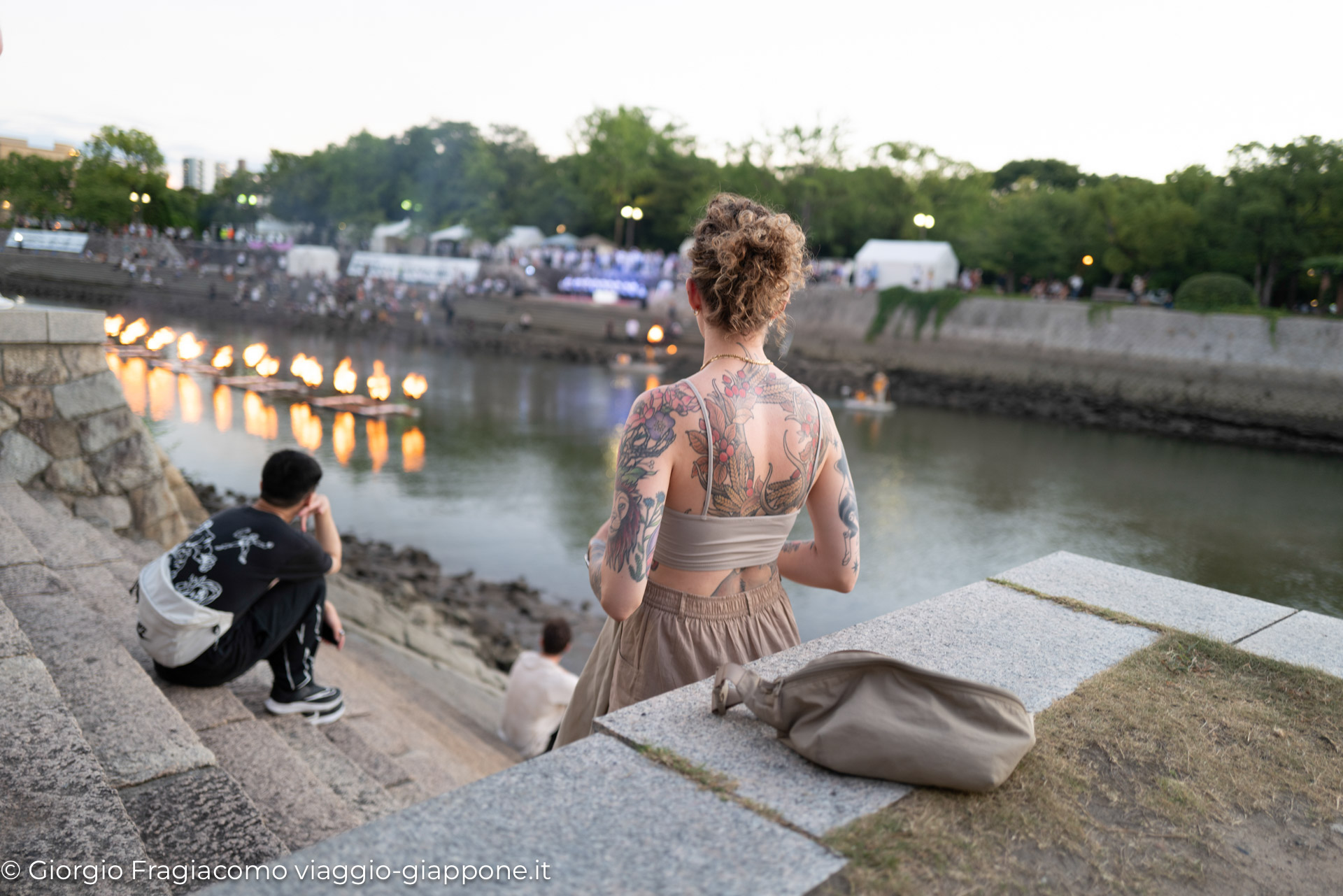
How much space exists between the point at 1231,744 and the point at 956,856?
97 cm

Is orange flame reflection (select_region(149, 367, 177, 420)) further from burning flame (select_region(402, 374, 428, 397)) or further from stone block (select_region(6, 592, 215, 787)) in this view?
stone block (select_region(6, 592, 215, 787))

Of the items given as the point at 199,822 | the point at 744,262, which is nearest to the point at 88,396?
the point at 199,822

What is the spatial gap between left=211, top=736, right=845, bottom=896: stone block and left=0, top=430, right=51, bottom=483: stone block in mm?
6156

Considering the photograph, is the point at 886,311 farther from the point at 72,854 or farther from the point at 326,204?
the point at 326,204

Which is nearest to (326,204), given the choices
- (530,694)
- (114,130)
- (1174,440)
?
(114,130)

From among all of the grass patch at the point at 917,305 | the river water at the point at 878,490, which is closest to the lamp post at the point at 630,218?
the grass patch at the point at 917,305

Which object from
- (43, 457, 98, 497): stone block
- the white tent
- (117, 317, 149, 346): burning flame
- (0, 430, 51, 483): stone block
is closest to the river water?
(117, 317, 149, 346): burning flame

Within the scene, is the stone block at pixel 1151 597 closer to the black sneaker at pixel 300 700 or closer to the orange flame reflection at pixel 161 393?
the black sneaker at pixel 300 700

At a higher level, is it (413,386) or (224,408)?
(413,386)

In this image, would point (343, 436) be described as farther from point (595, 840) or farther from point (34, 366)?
point (595, 840)

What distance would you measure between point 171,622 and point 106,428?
4204mm

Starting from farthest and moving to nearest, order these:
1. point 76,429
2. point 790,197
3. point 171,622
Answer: point 790,197
point 76,429
point 171,622

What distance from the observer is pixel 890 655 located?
189 centimetres

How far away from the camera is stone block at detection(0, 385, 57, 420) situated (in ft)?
19.8
